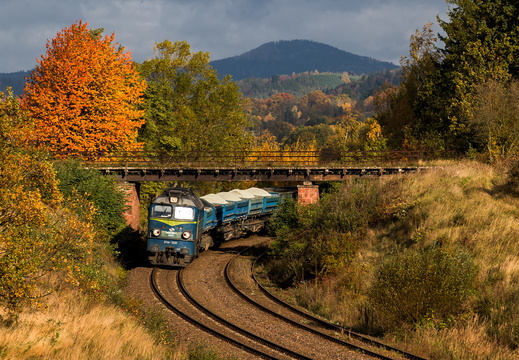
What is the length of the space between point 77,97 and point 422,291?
93.2 feet

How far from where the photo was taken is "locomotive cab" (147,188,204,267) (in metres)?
25.8

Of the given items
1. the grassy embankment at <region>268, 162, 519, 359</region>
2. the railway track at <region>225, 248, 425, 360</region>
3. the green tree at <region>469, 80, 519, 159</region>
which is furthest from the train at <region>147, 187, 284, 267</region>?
the green tree at <region>469, 80, 519, 159</region>

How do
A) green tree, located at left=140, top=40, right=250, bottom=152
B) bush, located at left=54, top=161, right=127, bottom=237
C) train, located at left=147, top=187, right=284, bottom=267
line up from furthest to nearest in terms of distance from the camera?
green tree, located at left=140, top=40, right=250, bottom=152, bush, located at left=54, top=161, right=127, bottom=237, train, located at left=147, top=187, right=284, bottom=267

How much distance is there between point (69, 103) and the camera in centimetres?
3584

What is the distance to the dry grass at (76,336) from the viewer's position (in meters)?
11.2

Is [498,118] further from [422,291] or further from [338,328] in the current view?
[338,328]

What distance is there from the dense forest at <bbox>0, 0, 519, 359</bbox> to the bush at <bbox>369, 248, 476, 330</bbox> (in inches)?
1.8

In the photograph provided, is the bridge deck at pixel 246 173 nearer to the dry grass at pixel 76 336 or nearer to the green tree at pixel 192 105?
the green tree at pixel 192 105

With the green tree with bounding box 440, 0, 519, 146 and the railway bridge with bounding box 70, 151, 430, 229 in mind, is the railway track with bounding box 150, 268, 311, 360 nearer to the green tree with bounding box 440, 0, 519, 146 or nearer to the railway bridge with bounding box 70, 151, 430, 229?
the railway bridge with bounding box 70, 151, 430, 229

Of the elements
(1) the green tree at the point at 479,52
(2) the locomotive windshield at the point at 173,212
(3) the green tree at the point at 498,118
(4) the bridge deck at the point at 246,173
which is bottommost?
(2) the locomotive windshield at the point at 173,212

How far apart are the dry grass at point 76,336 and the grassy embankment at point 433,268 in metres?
7.75

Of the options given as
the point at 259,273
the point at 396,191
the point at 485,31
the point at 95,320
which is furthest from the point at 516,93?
the point at 95,320

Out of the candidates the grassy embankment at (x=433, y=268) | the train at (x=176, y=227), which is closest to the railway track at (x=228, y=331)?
the grassy embankment at (x=433, y=268)

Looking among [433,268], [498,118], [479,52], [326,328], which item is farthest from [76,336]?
[479,52]
